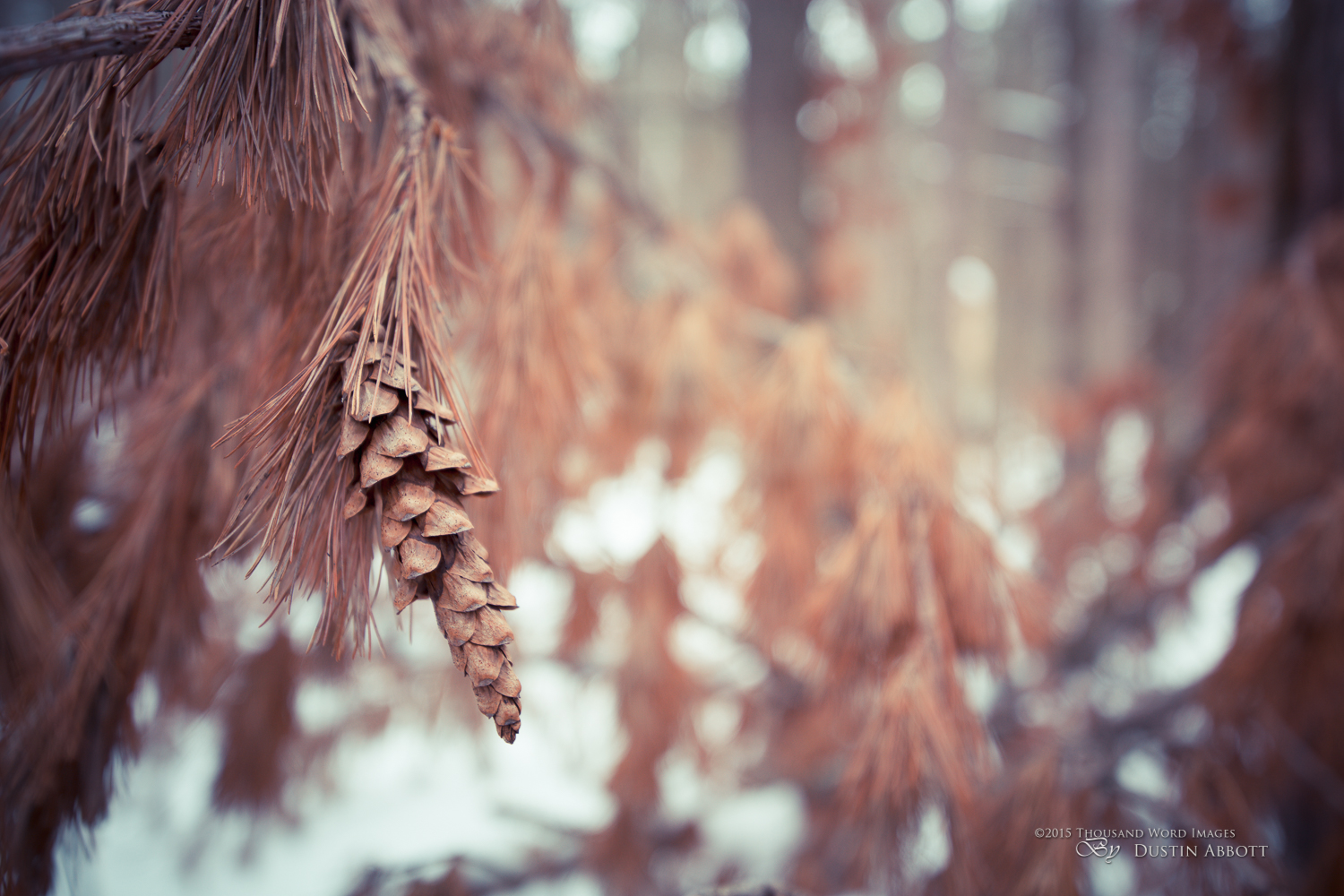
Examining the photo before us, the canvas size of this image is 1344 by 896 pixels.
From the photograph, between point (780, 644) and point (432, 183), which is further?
point (780, 644)

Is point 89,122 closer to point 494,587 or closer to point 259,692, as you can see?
point 494,587

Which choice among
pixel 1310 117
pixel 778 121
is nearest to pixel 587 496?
pixel 778 121

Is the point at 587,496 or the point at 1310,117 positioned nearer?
the point at 587,496

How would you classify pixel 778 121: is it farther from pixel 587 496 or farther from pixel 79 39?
pixel 79 39

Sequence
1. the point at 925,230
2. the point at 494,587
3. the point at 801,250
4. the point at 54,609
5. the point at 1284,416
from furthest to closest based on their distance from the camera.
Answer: the point at 925,230 → the point at 801,250 → the point at 1284,416 → the point at 54,609 → the point at 494,587

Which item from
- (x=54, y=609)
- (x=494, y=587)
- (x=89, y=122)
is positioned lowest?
(x=494, y=587)

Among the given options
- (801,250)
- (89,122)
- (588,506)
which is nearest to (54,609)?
(89,122)
